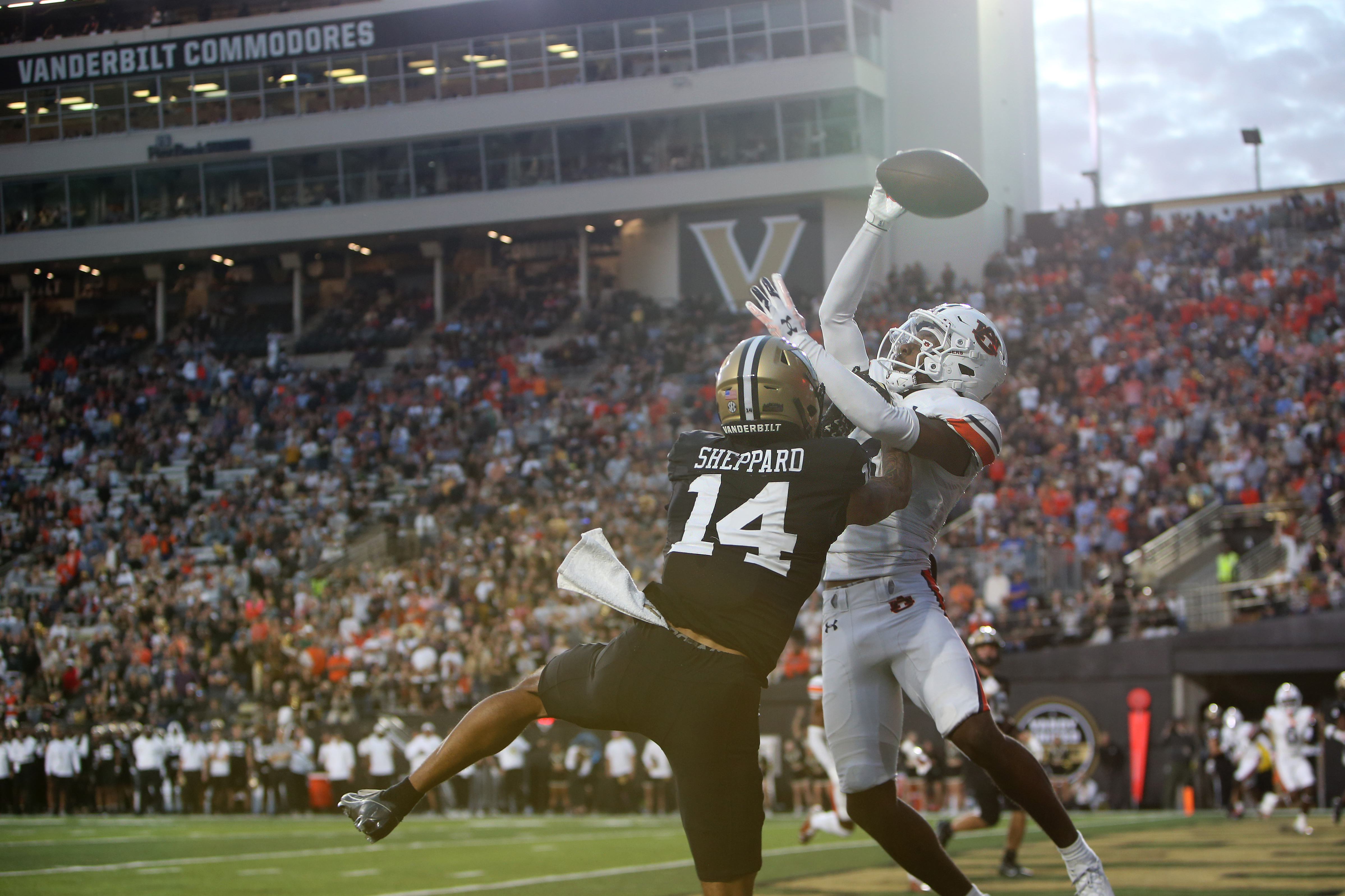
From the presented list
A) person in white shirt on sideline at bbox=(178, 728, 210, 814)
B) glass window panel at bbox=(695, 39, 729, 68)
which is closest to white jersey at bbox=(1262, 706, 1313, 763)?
person in white shirt on sideline at bbox=(178, 728, 210, 814)

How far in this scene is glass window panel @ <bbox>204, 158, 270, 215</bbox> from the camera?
27688 millimetres

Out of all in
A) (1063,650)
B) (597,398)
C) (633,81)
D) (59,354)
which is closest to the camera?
(1063,650)

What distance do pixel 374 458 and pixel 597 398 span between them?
3.81m

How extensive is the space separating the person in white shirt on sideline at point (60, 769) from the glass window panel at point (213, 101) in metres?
12.8

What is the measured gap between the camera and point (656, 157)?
2792 centimetres

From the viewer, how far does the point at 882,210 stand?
4809mm

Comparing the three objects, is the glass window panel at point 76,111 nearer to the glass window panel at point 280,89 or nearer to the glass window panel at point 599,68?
the glass window panel at point 280,89

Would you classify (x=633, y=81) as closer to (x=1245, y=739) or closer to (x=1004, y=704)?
(x=1245, y=739)

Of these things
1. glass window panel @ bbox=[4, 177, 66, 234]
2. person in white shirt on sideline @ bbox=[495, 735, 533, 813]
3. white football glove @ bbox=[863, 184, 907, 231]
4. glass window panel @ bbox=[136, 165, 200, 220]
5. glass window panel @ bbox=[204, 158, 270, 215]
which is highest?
glass window panel @ bbox=[204, 158, 270, 215]

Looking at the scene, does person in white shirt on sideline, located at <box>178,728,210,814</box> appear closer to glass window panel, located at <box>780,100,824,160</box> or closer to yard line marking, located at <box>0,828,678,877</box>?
yard line marking, located at <box>0,828,678,877</box>

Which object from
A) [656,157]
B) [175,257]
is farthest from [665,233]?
[175,257]

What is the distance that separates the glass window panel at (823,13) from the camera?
2667cm

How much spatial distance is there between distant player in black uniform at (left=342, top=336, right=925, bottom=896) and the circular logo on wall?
13.5 m

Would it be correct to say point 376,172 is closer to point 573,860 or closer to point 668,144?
point 668,144
